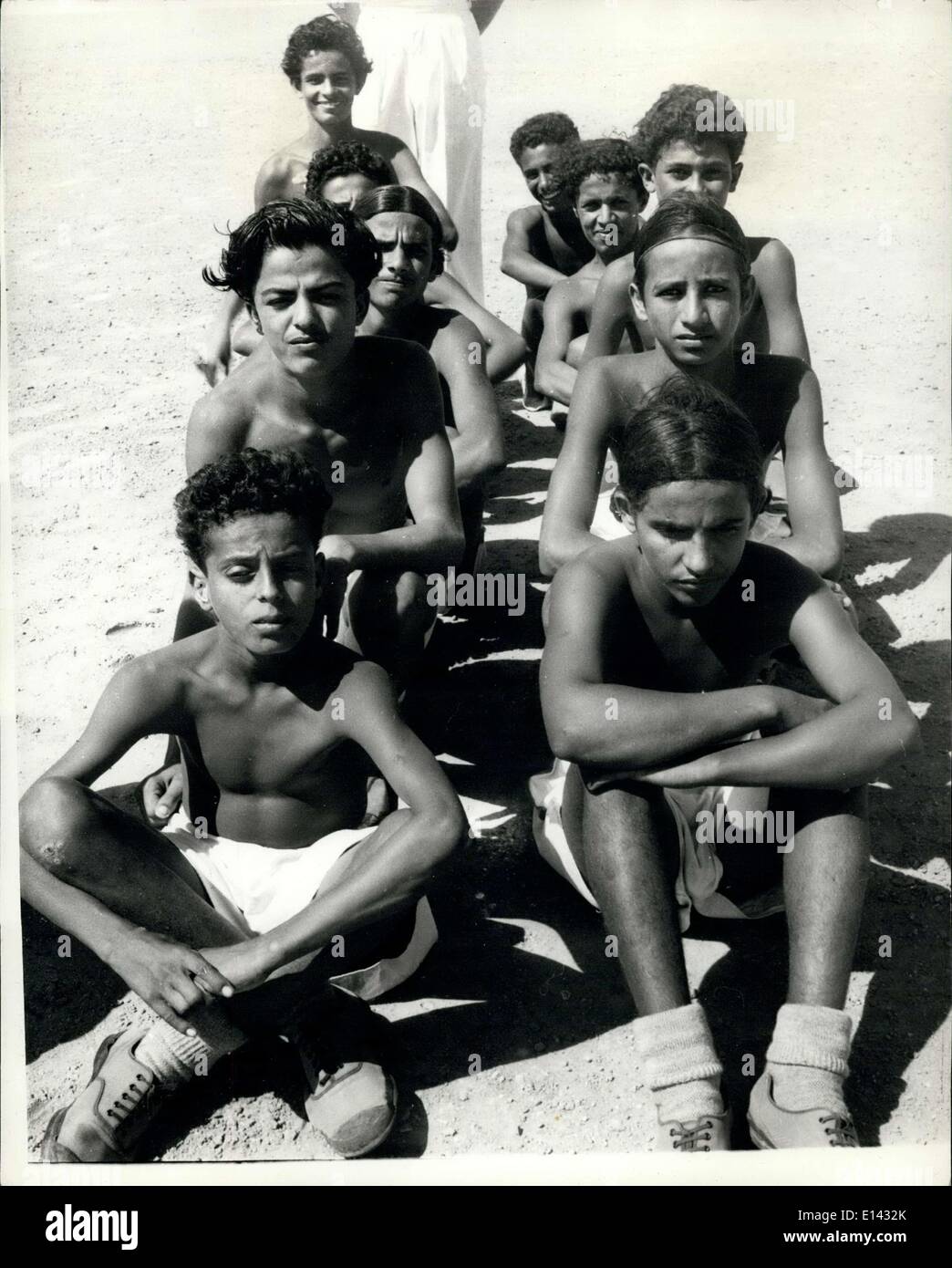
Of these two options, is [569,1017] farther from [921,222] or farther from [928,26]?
[921,222]

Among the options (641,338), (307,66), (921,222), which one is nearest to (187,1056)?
(641,338)

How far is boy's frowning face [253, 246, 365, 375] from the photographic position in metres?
3.18

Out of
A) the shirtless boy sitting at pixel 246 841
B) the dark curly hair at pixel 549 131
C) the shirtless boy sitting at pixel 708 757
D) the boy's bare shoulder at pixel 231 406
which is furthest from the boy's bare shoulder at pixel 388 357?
the dark curly hair at pixel 549 131

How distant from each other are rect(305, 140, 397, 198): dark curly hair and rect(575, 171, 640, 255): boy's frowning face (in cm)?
92

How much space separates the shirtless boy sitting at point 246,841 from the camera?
243 cm

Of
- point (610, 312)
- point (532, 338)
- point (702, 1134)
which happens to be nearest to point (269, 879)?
Answer: point (702, 1134)

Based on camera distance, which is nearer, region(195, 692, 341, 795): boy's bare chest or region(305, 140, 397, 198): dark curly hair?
region(195, 692, 341, 795): boy's bare chest

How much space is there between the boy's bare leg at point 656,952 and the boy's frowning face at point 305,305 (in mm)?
1349

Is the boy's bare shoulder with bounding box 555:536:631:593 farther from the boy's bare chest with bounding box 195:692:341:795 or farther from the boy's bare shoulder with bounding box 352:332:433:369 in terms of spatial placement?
the boy's bare shoulder with bounding box 352:332:433:369

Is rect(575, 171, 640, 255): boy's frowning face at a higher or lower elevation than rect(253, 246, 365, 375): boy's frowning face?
higher

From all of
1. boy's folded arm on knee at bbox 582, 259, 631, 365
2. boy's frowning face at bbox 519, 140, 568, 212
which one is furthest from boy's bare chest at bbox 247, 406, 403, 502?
boy's frowning face at bbox 519, 140, 568, 212

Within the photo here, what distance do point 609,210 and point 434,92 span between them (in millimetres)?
1644

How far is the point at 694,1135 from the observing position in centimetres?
234

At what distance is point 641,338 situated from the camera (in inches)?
165
